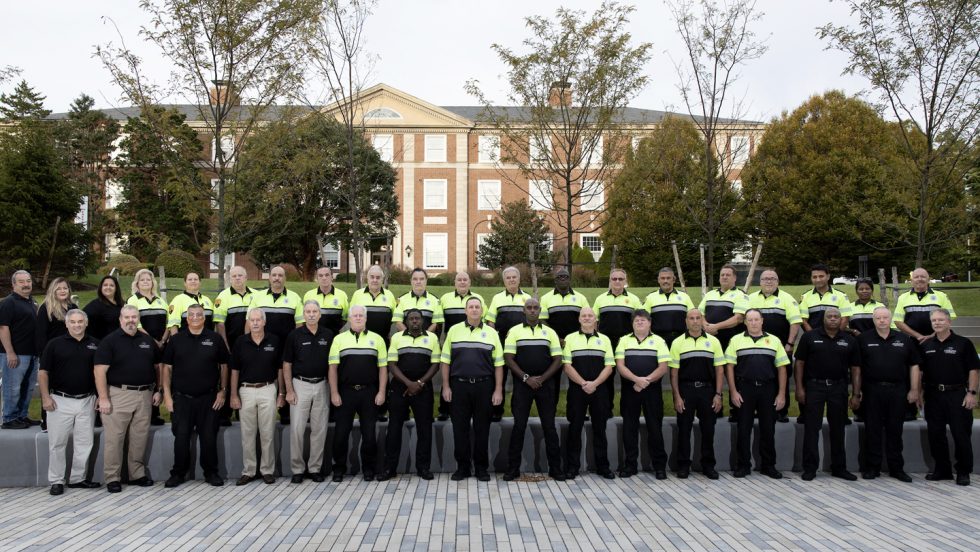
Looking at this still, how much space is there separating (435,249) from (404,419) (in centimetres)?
4504

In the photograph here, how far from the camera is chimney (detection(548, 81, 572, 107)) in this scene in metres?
13.7

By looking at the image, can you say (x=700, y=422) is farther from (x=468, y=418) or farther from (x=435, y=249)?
(x=435, y=249)

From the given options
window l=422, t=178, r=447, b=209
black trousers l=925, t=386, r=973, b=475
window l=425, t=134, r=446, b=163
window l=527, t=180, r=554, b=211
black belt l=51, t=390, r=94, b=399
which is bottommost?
black trousers l=925, t=386, r=973, b=475

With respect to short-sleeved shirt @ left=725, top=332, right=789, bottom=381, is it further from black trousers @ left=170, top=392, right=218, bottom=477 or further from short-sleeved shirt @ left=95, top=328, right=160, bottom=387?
short-sleeved shirt @ left=95, top=328, right=160, bottom=387

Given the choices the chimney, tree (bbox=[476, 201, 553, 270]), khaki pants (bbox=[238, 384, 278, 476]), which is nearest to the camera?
khaki pants (bbox=[238, 384, 278, 476])

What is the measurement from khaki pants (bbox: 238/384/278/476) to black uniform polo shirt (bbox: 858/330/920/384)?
6.75m

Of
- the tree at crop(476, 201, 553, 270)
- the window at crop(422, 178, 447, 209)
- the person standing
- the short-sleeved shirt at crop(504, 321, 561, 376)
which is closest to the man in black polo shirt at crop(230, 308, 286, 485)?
the person standing

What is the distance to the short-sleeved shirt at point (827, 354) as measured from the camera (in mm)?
7789

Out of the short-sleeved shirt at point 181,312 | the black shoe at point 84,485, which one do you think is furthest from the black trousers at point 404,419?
the black shoe at point 84,485

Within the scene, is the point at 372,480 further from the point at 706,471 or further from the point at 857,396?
the point at 857,396

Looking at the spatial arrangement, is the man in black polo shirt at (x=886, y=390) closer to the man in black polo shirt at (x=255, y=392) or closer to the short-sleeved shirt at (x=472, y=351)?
the short-sleeved shirt at (x=472, y=351)

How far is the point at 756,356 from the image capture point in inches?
309

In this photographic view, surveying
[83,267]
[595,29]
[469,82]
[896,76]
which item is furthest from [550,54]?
[83,267]

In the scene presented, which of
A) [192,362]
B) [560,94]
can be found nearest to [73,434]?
[192,362]
